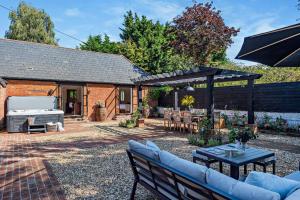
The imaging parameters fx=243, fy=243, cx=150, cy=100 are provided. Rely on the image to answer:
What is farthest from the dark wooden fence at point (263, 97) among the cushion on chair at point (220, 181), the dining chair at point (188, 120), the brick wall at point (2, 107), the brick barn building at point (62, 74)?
the brick wall at point (2, 107)

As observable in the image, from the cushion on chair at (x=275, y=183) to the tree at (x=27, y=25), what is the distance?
33801 millimetres

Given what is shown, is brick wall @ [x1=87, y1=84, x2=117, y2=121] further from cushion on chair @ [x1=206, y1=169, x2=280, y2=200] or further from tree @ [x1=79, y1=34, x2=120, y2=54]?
cushion on chair @ [x1=206, y1=169, x2=280, y2=200]

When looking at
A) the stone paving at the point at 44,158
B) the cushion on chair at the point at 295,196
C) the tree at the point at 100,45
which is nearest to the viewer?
the cushion on chair at the point at 295,196

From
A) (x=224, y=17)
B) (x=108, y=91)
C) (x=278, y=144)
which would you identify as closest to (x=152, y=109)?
(x=108, y=91)

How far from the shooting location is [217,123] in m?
13.0

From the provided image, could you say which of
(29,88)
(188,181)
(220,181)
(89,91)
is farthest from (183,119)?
(220,181)

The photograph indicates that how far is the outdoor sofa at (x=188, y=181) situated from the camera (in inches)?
81.0

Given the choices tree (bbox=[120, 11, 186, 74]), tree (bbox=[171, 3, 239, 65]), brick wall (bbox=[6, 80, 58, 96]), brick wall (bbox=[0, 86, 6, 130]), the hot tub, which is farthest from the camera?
tree (bbox=[120, 11, 186, 74])

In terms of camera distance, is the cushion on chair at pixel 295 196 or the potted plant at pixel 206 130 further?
the potted plant at pixel 206 130

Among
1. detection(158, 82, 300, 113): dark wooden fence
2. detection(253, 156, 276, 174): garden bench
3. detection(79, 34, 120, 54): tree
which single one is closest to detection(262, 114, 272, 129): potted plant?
detection(158, 82, 300, 113): dark wooden fence

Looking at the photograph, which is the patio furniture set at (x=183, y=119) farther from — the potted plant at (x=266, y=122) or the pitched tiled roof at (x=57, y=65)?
the pitched tiled roof at (x=57, y=65)

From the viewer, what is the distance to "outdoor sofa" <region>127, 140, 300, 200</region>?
6.75 feet

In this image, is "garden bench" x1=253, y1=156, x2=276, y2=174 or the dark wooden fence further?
the dark wooden fence

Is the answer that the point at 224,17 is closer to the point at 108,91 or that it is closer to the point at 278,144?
the point at 108,91
